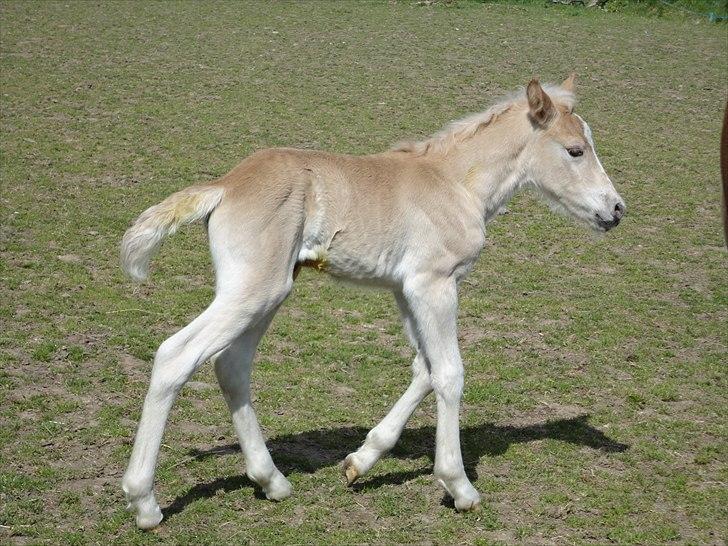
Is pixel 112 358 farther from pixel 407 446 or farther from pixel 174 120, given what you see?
pixel 174 120

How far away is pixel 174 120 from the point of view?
11.5 m

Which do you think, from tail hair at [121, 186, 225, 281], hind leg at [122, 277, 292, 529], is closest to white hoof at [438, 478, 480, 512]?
hind leg at [122, 277, 292, 529]

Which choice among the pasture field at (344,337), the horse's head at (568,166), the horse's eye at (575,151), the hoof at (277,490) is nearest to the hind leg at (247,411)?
the hoof at (277,490)

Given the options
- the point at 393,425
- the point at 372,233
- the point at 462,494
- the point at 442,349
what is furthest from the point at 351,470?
the point at 372,233

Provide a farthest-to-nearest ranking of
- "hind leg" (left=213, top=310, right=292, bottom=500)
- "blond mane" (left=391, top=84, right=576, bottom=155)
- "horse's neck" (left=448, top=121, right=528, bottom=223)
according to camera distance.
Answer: "blond mane" (left=391, top=84, right=576, bottom=155) < "horse's neck" (left=448, top=121, right=528, bottom=223) < "hind leg" (left=213, top=310, right=292, bottom=500)

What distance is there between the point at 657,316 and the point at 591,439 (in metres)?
2.13

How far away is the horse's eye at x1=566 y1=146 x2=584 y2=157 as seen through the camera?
500 centimetres

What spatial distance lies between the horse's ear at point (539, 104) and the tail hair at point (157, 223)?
1.73m

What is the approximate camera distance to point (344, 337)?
21.6ft

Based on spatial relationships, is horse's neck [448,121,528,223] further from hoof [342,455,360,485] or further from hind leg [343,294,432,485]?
hoof [342,455,360,485]

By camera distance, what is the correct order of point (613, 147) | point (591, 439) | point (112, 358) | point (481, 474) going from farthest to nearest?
1. point (613, 147)
2. point (112, 358)
3. point (591, 439)
4. point (481, 474)

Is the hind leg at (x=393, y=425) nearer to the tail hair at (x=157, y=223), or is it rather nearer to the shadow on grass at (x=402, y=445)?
the shadow on grass at (x=402, y=445)

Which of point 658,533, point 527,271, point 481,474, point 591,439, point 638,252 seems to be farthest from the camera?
point 638,252

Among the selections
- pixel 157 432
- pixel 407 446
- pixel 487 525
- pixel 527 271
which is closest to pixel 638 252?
pixel 527 271
